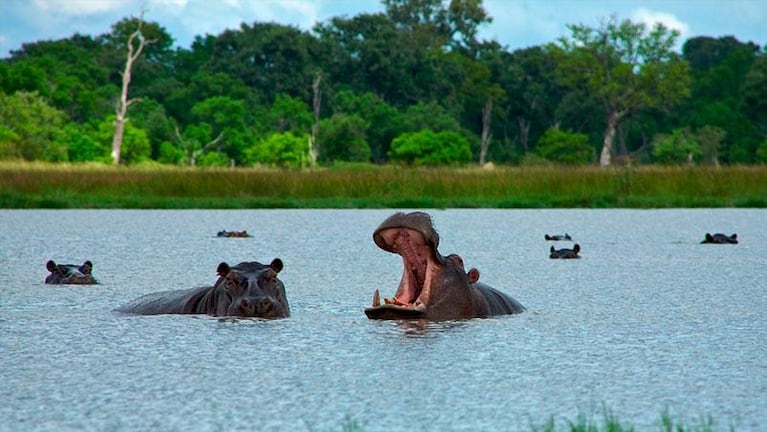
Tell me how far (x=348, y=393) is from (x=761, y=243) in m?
8.82

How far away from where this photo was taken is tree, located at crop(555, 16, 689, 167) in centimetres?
5431

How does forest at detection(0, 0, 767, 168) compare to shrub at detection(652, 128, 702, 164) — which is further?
shrub at detection(652, 128, 702, 164)

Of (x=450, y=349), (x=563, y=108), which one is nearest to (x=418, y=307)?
(x=450, y=349)

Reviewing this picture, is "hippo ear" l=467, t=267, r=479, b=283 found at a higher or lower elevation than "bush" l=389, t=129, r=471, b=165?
lower

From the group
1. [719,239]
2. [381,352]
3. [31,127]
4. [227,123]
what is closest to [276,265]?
[381,352]

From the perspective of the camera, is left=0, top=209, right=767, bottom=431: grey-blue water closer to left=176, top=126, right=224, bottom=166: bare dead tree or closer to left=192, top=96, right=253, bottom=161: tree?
left=176, top=126, right=224, bottom=166: bare dead tree

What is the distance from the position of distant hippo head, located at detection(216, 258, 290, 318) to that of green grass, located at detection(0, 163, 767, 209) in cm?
→ 1357

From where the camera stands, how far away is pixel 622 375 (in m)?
4.70

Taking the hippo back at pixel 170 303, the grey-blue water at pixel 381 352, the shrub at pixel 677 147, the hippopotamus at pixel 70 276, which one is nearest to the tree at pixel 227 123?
the shrub at pixel 677 147

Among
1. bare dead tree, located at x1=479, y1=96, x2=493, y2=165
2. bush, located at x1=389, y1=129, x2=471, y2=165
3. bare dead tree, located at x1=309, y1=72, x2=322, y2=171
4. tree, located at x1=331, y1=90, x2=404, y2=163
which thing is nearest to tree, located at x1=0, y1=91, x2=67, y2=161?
bare dead tree, located at x1=309, y1=72, x2=322, y2=171

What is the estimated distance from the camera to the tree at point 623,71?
178 feet

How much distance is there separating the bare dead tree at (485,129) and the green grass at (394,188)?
30835mm

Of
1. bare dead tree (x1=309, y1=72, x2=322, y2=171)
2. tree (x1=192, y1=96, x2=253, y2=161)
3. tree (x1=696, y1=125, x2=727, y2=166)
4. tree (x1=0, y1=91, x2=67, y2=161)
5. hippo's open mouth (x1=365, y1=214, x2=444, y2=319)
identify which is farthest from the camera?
tree (x1=696, y1=125, x2=727, y2=166)

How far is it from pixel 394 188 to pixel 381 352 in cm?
1635
